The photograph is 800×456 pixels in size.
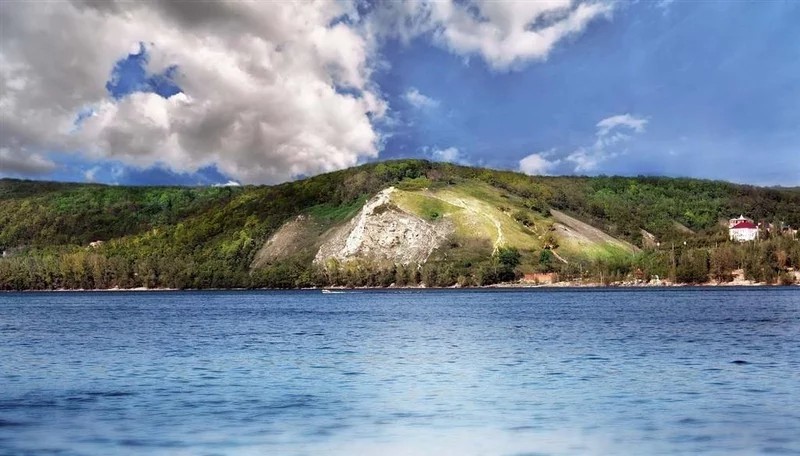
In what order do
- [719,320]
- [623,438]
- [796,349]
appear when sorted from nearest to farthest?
1. [623,438]
2. [796,349]
3. [719,320]

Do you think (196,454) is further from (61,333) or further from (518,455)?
(61,333)

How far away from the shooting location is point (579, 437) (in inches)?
1006

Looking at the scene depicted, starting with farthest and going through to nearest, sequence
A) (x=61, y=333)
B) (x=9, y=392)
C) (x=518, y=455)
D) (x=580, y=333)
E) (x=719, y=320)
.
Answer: (x=719, y=320) < (x=61, y=333) < (x=580, y=333) < (x=9, y=392) < (x=518, y=455)

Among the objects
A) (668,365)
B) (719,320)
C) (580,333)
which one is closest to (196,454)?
(668,365)

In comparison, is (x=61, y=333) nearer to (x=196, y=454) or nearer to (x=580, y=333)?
(x=580, y=333)

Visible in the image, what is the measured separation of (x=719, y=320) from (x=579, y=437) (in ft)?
222

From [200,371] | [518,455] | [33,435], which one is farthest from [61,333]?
[518,455]

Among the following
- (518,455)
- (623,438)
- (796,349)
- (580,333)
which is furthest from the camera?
(580,333)

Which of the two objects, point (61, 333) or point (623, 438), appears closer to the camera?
point (623, 438)

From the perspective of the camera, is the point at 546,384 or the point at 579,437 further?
the point at 546,384

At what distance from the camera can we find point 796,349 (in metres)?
51.2

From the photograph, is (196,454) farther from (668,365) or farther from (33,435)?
(668,365)

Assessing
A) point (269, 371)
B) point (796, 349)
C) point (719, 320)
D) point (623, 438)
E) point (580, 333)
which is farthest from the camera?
point (719, 320)

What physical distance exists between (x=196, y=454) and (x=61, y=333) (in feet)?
203
